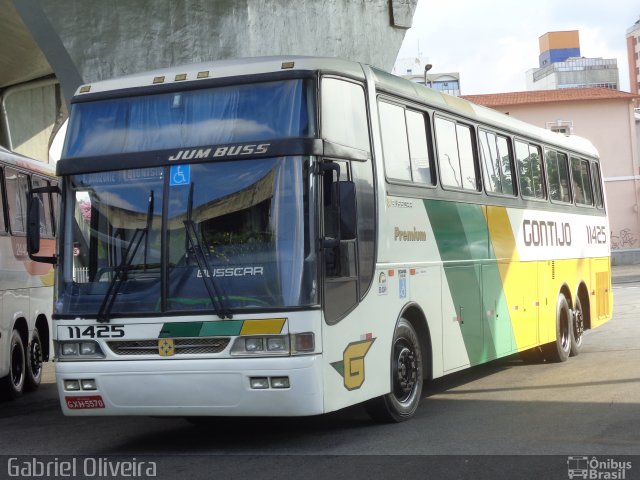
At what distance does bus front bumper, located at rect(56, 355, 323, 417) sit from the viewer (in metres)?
8.65

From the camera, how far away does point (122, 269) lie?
29.9 ft

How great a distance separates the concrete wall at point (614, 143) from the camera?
2464 inches

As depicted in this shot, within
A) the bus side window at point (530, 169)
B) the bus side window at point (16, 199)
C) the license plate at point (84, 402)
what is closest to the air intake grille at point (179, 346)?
the license plate at point (84, 402)

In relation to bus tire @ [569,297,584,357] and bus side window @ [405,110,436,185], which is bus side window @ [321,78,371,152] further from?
bus tire @ [569,297,584,357]

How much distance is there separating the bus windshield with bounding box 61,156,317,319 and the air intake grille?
24 centimetres

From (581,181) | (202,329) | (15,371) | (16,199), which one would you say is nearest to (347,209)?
(202,329)

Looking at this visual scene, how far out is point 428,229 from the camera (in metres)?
11.2

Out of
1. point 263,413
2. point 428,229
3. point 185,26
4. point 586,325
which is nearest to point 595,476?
point 263,413

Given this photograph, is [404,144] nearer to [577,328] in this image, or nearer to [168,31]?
[577,328]

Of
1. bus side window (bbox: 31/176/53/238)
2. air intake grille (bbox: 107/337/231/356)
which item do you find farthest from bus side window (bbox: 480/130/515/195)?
bus side window (bbox: 31/176/53/238)

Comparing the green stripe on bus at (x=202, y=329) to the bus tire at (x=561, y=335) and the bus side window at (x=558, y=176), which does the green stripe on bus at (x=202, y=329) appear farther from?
the bus side window at (x=558, y=176)

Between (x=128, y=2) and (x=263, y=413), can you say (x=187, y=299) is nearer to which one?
(x=263, y=413)

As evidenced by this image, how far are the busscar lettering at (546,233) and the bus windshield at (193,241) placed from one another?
6230 mm

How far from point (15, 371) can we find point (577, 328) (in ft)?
26.7
